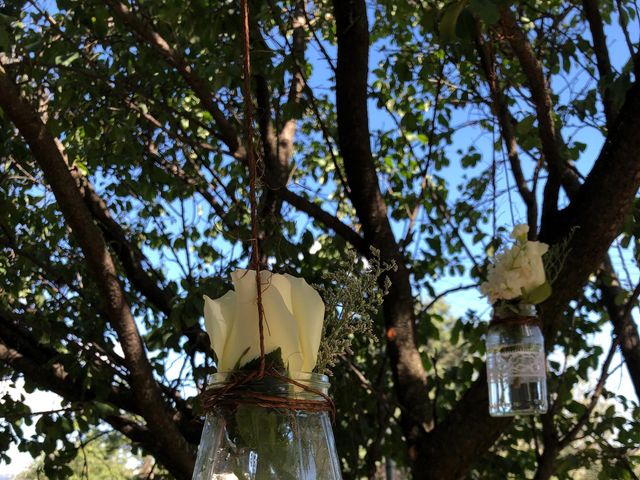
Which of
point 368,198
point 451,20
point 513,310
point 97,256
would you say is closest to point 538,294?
point 513,310

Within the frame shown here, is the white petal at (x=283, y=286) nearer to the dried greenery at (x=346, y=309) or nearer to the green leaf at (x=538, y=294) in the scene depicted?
the dried greenery at (x=346, y=309)

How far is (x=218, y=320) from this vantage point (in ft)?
2.59

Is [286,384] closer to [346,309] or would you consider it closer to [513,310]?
[346,309]

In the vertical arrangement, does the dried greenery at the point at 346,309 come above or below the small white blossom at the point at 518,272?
below

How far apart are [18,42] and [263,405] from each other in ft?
9.38

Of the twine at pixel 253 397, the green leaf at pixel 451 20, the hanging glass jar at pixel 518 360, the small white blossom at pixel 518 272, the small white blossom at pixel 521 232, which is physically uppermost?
the green leaf at pixel 451 20

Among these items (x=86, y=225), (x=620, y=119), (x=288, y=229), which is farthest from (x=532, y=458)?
(x=86, y=225)

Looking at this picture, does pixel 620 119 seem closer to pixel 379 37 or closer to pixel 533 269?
pixel 533 269

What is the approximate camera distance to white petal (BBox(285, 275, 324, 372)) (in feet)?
2.60

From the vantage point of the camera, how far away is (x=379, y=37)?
4344mm

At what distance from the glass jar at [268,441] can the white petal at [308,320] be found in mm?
34

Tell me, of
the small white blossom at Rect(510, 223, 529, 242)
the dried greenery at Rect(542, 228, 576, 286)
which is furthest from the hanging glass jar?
the dried greenery at Rect(542, 228, 576, 286)

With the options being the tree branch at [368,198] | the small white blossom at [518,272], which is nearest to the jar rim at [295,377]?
the small white blossom at [518,272]

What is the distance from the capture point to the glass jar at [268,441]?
2.32 ft
